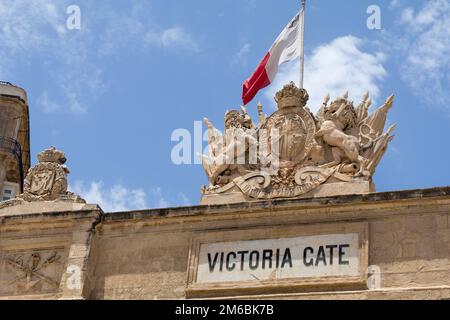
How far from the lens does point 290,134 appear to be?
18203mm

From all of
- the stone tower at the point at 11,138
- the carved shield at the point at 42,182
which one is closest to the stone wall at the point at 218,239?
the carved shield at the point at 42,182

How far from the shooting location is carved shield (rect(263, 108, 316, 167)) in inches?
710

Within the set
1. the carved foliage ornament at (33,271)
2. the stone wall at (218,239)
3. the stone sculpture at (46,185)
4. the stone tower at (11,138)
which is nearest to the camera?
the stone wall at (218,239)

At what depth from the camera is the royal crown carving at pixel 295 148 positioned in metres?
17.6

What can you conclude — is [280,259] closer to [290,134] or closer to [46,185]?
[290,134]

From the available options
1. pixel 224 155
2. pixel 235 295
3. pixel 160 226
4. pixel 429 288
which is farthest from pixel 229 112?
pixel 429 288

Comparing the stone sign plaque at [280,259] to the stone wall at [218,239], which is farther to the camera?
the stone sign plaque at [280,259]

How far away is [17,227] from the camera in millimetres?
18594

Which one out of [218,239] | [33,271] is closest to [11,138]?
[33,271]

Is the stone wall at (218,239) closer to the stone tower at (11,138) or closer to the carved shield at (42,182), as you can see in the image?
the carved shield at (42,182)

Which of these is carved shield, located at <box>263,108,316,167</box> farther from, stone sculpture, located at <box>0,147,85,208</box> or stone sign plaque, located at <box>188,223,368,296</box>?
stone sculpture, located at <box>0,147,85,208</box>

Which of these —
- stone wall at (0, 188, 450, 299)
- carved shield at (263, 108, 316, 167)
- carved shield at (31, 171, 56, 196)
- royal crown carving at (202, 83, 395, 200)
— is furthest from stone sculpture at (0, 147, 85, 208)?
carved shield at (263, 108, 316, 167)

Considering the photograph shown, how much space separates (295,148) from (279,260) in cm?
204
